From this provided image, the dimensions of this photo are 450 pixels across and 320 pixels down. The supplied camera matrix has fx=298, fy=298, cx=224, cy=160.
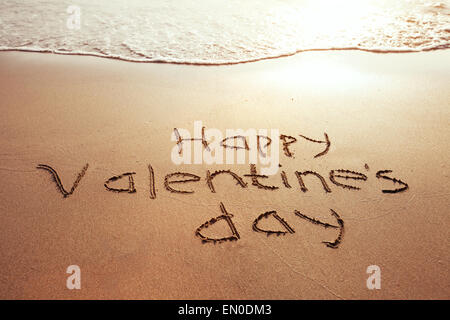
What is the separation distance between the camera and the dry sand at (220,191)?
5.67ft

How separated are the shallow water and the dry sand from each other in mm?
811

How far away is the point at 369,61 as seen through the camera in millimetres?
3928

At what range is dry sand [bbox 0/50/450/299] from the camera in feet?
5.67

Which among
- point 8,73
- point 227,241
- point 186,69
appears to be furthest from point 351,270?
point 8,73

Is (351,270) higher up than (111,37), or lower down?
lower down

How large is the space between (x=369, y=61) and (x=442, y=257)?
2.90 meters

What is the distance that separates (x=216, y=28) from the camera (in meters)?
5.14

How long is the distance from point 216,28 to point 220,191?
3821 millimetres

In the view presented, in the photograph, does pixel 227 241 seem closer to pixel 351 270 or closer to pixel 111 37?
pixel 351 270

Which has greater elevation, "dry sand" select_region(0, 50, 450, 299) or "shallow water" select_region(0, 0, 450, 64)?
"shallow water" select_region(0, 0, 450, 64)

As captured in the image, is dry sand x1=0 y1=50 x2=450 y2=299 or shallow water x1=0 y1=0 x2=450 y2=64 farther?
shallow water x1=0 y1=0 x2=450 y2=64
